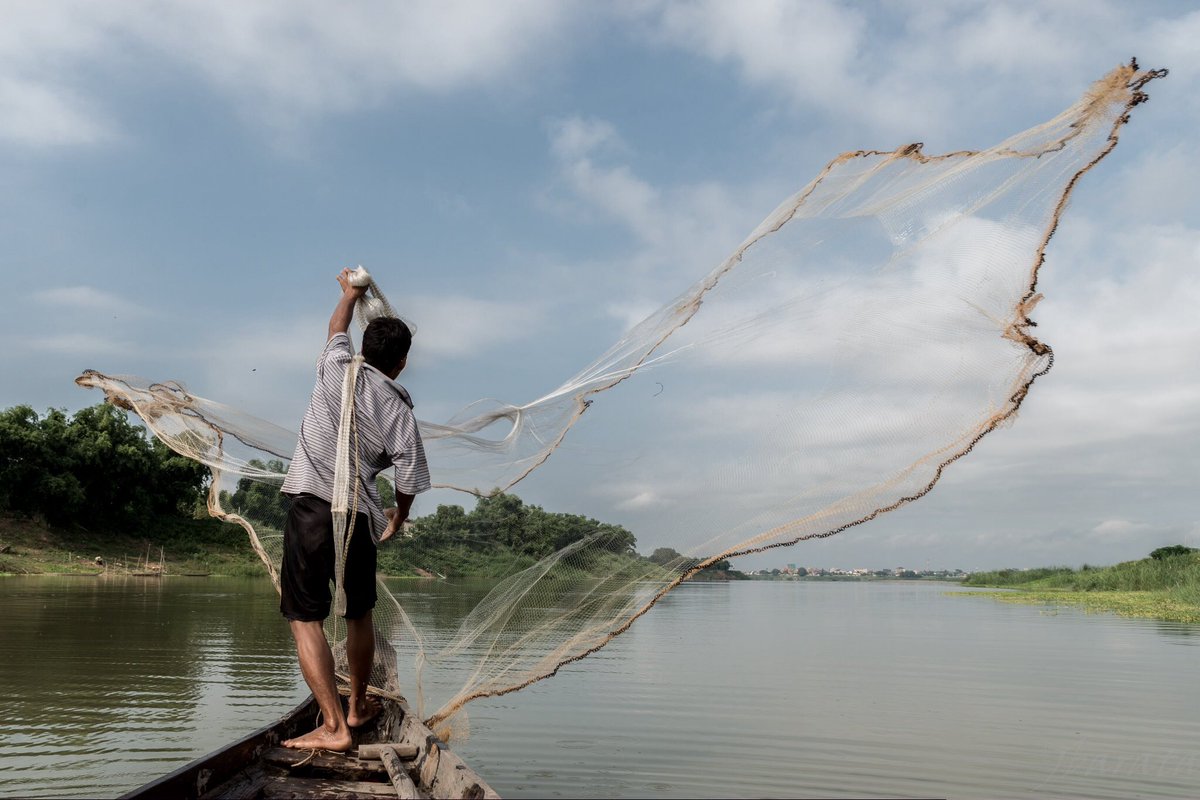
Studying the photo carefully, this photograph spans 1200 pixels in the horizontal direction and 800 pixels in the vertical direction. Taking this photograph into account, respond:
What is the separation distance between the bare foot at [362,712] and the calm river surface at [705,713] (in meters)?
0.61

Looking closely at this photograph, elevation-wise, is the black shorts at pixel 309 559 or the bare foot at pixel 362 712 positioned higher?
the black shorts at pixel 309 559

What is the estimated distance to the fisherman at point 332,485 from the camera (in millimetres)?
3596

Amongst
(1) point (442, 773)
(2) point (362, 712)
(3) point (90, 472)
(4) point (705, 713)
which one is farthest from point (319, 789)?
(3) point (90, 472)

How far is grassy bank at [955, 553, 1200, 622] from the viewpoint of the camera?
69.7ft

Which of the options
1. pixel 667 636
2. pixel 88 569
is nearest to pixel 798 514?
pixel 667 636

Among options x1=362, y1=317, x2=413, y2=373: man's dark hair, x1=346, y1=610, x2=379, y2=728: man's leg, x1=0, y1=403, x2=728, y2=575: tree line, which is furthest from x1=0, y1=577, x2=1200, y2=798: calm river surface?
x1=0, y1=403, x2=728, y2=575: tree line

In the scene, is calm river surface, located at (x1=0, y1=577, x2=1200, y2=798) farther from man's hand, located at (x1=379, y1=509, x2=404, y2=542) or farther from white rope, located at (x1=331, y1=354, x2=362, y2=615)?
white rope, located at (x1=331, y1=354, x2=362, y2=615)

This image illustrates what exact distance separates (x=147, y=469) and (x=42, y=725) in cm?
3221

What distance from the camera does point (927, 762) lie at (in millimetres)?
5793

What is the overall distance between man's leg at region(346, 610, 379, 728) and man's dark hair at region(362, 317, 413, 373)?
43.2 inches

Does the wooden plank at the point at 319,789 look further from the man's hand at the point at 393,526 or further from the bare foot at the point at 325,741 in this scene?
the man's hand at the point at 393,526

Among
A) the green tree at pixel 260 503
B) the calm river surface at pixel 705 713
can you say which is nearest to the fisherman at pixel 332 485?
the calm river surface at pixel 705 713

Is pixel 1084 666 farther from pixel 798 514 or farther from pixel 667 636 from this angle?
pixel 798 514

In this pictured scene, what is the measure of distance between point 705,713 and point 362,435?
474cm
